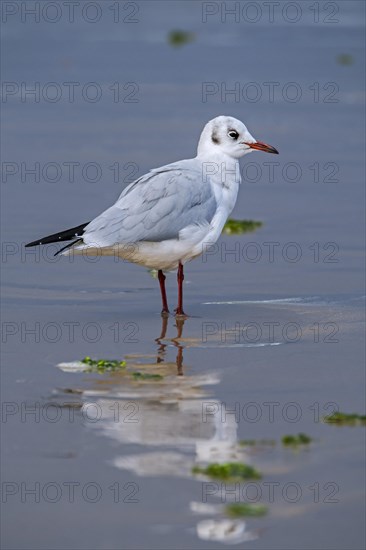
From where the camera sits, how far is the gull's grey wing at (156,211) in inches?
341

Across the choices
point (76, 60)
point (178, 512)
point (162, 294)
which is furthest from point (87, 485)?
point (76, 60)

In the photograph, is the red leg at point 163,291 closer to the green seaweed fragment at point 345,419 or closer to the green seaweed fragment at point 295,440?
the green seaweed fragment at point 345,419

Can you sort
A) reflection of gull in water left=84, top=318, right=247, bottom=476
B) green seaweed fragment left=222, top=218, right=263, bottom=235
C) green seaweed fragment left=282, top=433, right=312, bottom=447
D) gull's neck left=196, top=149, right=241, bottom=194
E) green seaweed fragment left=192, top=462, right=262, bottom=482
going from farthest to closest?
green seaweed fragment left=222, top=218, right=263, bottom=235 → gull's neck left=196, top=149, right=241, bottom=194 → green seaweed fragment left=282, top=433, right=312, bottom=447 → reflection of gull in water left=84, top=318, right=247, bottom=476 → green seaweed fragment left=192, top=462, right=262, bottom=482

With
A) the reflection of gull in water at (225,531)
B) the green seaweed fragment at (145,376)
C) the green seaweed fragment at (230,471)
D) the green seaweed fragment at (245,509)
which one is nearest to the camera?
the reflection of gull in water at (225,531)

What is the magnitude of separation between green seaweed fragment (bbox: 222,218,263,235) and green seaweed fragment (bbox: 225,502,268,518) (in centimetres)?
547

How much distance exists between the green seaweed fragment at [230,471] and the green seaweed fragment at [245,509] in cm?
26

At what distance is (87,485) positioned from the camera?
5.85 m

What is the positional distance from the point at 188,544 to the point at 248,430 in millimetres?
1270

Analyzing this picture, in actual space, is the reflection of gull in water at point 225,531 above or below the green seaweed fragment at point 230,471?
below

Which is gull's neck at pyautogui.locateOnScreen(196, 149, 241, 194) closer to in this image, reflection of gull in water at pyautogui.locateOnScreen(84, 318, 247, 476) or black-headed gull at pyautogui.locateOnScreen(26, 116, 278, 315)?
black-headed gull at pyautogui.locateOnScreen(26, 116, 278, 315)

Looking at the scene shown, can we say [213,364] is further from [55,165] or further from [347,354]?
[55,165]

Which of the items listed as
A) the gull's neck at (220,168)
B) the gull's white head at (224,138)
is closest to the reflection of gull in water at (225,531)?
the gull's neck at (220,168)

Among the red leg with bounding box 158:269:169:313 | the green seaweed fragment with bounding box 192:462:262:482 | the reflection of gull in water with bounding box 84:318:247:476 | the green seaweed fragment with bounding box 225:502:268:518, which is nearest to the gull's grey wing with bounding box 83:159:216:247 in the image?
the red leg with bounding box 158:269:169:313

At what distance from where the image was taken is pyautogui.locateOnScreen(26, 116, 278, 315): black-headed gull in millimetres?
8641
